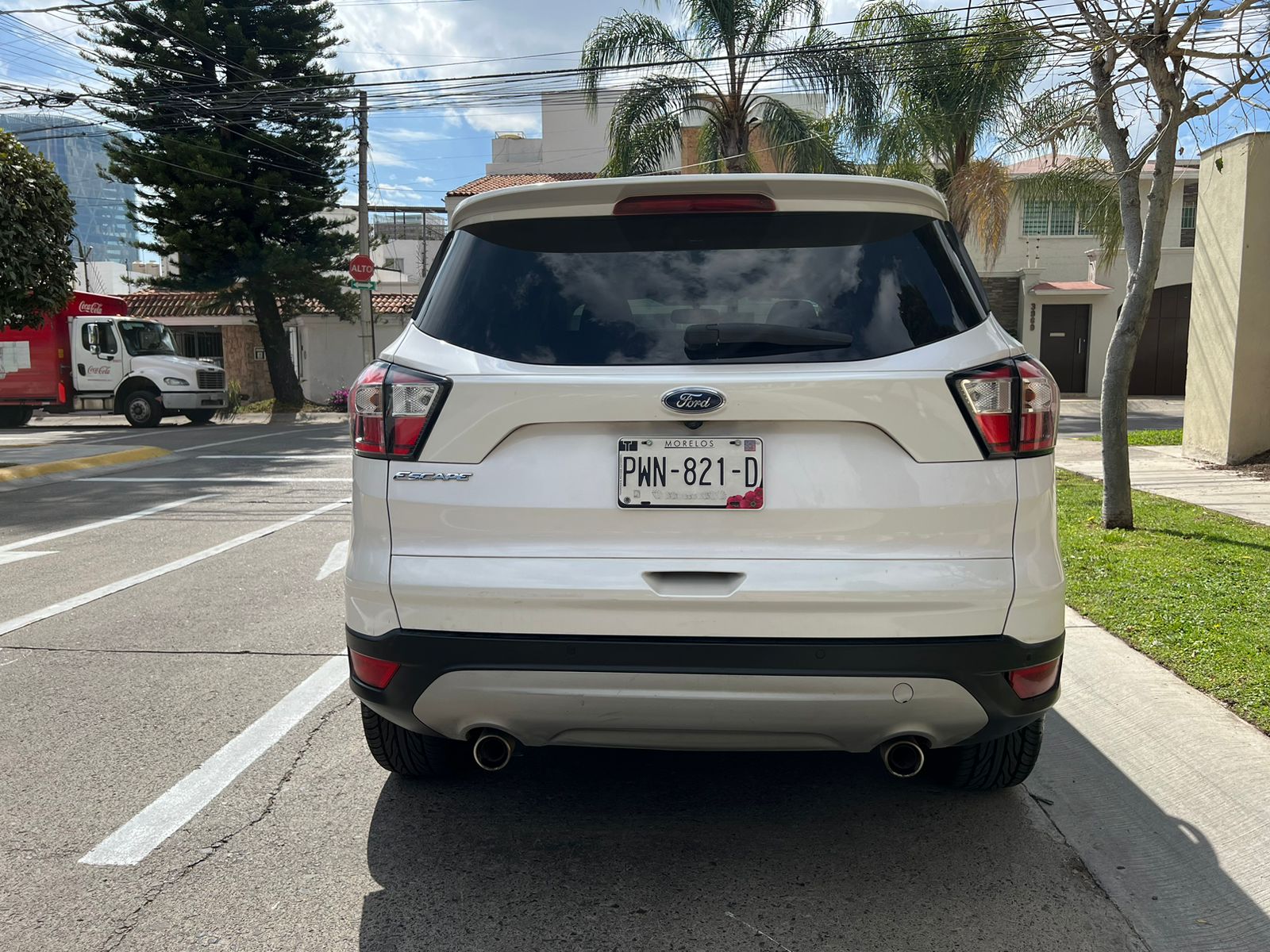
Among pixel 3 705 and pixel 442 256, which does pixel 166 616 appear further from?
pixel 442 256

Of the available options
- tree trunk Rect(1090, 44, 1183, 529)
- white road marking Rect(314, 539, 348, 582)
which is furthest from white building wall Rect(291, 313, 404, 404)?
tree trunk Rect(1090, 44, 1183, 529)

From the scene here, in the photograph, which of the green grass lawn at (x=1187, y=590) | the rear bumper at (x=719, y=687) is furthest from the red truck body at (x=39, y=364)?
the rear bumper at (x=719, y=687)

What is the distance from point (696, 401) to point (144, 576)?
17.4 ft

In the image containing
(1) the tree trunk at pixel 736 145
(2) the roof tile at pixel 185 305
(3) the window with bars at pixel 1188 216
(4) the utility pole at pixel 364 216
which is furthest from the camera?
(2) the roof tile at pixel 185 305

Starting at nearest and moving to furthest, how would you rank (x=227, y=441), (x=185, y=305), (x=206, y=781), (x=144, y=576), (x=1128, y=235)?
(x=206, y=781)
(x=144, y=576)
(x=1128, y=235)
(x=227, y=441)
(x=185, y=305)

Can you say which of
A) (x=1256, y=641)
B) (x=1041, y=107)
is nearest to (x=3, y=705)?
(x=1256, y=641)

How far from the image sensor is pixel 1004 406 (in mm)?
2586

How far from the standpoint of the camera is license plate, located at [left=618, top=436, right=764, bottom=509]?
2.57m

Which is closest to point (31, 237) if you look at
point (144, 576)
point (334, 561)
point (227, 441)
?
point (227, 441)

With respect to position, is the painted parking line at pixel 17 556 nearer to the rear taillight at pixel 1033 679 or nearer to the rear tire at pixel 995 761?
the rear tire at pixel 995 761

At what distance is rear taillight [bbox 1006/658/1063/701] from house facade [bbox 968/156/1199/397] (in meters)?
24.5

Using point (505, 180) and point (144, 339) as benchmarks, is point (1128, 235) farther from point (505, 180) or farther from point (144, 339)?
point (505, 180)

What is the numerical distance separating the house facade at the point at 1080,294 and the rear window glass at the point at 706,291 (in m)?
24.4

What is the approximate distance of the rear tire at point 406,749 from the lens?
3.25m
